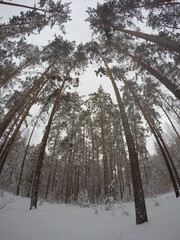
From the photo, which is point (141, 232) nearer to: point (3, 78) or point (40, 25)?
point (40, 25)

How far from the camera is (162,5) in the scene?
8.30 metres

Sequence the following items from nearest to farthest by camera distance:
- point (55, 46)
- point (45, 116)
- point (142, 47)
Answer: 1. point (142, 47)
2. point (55, 46)
3. point (45, 116)

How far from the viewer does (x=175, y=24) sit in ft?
28.6

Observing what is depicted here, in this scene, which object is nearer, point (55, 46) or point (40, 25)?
point (40, 25)

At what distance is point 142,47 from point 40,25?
25.3 ft

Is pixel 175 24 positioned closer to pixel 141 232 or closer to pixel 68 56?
pixel 68 56

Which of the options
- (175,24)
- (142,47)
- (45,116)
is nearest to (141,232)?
(142,47)

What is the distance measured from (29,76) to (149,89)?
1165 centimetres

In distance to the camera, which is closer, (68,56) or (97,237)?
(97,237)

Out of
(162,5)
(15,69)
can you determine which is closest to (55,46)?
(15,69)

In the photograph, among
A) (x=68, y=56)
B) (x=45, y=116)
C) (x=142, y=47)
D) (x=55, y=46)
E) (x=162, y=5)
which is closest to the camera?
(x=162, y=5)

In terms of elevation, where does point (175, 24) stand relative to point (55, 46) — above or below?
below

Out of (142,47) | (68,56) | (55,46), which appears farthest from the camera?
(68,56)

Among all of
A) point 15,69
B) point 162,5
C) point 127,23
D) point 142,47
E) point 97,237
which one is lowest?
point 97,237
